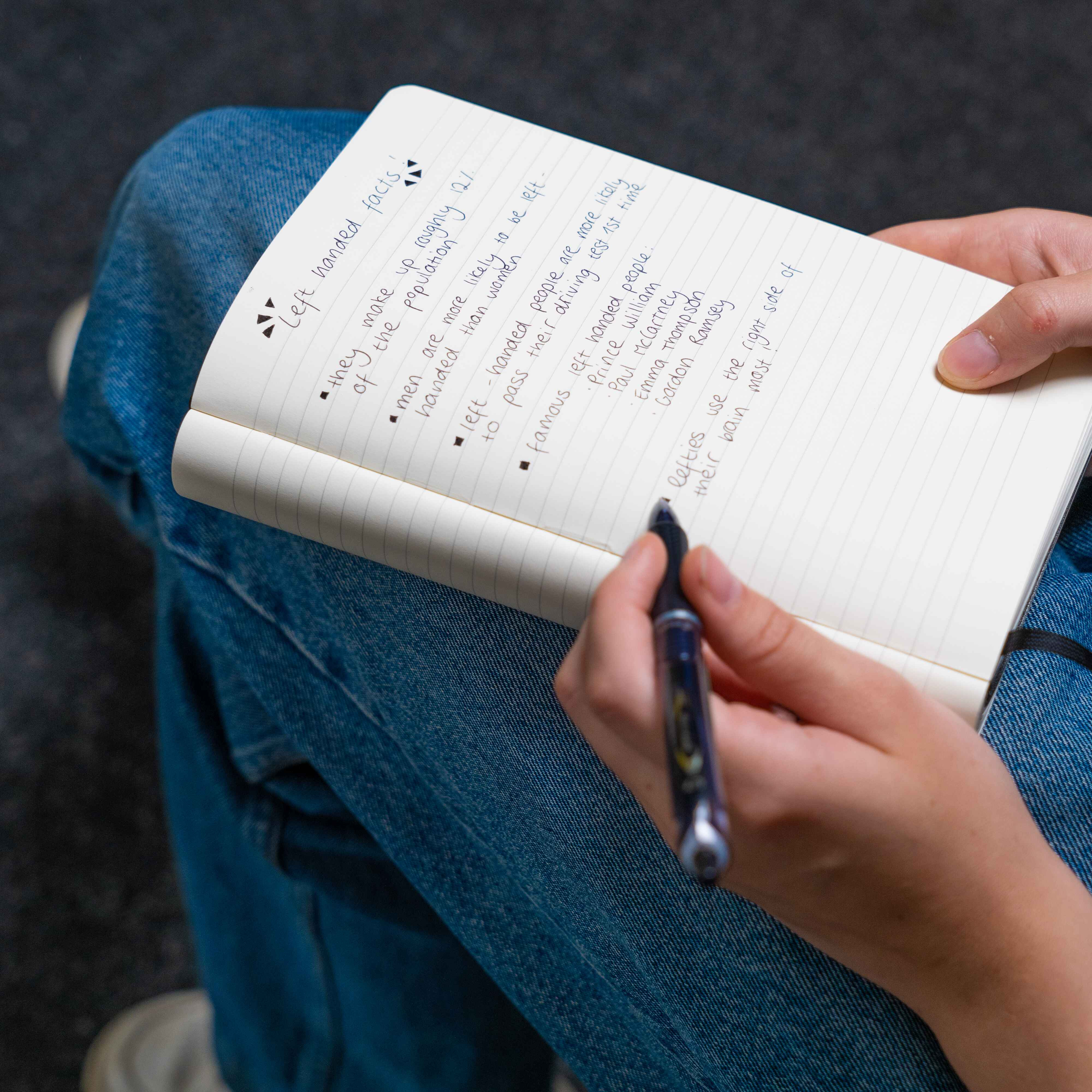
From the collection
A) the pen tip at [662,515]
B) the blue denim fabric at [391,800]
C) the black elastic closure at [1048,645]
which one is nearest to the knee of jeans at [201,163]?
the blue denim fabric at [391,800]

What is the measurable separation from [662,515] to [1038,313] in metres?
0.17

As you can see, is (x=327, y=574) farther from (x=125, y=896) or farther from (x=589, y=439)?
(x=125, y=896)

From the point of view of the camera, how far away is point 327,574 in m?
0.47

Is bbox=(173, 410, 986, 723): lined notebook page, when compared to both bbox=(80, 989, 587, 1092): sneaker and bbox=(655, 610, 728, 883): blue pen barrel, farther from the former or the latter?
bbox=(80, 989, 587, 1092): sneaker

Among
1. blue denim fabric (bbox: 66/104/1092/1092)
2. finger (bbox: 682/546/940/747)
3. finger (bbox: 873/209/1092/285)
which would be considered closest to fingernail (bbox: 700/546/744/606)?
finger (bbox: 682/546/940/747)

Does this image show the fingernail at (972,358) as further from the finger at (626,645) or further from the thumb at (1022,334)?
the finger at (626,645)

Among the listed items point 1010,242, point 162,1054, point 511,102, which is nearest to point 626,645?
point 1010,242

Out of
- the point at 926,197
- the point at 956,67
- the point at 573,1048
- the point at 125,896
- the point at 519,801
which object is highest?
the point at 956,67

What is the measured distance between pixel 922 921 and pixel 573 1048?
0.21 m

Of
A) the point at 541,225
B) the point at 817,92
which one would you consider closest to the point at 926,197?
the point at 817,92

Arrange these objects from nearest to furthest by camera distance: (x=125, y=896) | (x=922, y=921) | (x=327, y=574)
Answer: (x=922, y=921), (x=327, y=574), (x=125, y=896)

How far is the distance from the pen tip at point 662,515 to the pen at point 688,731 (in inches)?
0.7

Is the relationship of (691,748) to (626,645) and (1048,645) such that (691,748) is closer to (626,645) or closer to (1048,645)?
(626,645)

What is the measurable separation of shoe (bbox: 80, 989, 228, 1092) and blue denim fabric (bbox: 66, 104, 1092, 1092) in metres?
0.17
